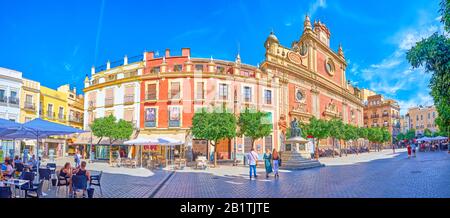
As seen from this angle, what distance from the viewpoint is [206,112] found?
15.5 meters

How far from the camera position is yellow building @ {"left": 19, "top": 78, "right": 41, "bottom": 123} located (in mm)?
6437

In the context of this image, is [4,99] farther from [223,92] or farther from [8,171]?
[223,92]

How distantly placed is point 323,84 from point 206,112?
1007cm

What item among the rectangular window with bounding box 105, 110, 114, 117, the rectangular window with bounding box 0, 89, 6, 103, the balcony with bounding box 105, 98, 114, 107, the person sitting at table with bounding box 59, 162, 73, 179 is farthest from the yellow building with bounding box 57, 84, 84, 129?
the rectangular window with bounding box 0, 89, 6, 103

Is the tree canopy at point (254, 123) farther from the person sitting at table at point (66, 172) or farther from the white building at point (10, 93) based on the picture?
the white building at point (10, 93)

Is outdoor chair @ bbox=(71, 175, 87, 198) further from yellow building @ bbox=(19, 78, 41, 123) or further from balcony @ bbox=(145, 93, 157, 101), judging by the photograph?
balcony @ bbox=(145, 93, 157, 101)

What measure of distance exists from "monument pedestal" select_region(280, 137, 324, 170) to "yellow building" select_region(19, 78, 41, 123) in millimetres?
12162

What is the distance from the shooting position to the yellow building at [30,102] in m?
6.44

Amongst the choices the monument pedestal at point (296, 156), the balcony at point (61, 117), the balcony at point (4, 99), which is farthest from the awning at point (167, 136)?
the monument pedestal at point (296, 156)

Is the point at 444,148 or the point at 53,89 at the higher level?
the point at 53,89

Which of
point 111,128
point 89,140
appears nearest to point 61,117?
point 89,140
